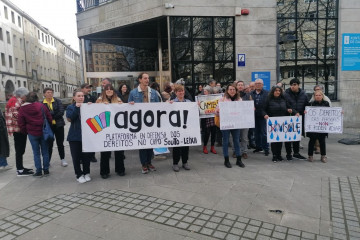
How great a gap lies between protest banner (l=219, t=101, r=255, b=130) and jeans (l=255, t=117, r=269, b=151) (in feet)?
3.30

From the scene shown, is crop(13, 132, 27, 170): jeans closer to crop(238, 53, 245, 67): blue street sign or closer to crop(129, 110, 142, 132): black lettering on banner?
crop(129, 110, 142, 132): black lettering on banner

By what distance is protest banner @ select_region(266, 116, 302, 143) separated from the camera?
638 cm

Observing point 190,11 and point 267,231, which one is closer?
point 267,231

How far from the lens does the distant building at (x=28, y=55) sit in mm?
41688

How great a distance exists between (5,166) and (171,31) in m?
8.08

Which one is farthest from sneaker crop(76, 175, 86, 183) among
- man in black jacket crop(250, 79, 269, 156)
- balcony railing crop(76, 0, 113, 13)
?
balcony railing crop(76, 0, 113, 13)

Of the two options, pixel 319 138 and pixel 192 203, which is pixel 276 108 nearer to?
pixel 319 138

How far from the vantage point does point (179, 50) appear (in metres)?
11.8

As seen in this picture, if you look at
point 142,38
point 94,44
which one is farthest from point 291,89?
point 94,44

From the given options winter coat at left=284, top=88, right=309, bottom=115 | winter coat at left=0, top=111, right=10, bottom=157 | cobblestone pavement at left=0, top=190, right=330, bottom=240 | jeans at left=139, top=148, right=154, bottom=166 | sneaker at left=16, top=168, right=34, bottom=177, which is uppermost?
winter coat at left=284, top=88, right=309, bottom=115

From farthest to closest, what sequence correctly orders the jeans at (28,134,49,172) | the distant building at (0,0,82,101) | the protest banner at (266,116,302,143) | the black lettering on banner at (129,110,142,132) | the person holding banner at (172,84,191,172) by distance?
the distant building at (0,0,82,101) < the protest banner at (266,116,302,143) < the person holding banner at (172,84,191,172) < the jeans at (28,134,49,172) < the black lettering on banner at (129,110,142,132)

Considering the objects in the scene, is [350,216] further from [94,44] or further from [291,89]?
[94,44]

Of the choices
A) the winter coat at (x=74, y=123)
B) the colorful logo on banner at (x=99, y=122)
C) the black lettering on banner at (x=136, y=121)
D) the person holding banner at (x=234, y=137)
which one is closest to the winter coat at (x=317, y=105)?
the person holding banner at (x=234, y=137)

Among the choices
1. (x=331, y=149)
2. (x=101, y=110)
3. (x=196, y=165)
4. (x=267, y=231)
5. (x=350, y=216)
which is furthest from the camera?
(x=331, y=149)
